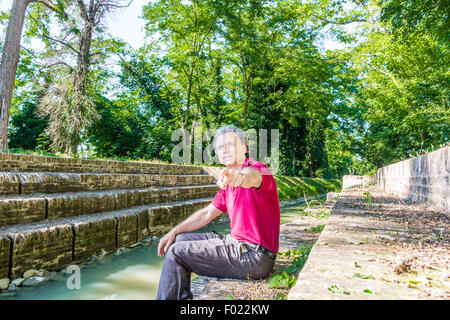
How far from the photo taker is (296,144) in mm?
26219

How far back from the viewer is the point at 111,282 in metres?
3.87

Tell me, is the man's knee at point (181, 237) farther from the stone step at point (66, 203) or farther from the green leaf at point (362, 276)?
the stone step at point (66, 203)

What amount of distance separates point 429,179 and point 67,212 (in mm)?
6291

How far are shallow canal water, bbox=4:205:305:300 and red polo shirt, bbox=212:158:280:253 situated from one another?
2012 millimetres

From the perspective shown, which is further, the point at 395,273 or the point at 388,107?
the point at 388,107

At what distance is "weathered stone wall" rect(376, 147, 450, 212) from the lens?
14.7 ft

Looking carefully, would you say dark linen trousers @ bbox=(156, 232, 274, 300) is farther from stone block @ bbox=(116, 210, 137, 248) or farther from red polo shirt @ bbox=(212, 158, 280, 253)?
stone block @ bbox=(116, 210, 137, 248)

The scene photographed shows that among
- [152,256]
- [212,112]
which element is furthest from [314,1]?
[152,256]

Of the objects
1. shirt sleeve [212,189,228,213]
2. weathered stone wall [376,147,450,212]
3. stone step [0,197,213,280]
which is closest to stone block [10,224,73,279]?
stone step [0,197,213,280]

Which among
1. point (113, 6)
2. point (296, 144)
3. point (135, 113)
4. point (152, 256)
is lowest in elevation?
point (152, 256)

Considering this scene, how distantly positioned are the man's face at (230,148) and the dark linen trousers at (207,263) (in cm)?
61

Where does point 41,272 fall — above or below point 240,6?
below

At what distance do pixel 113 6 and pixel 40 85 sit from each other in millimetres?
4869
